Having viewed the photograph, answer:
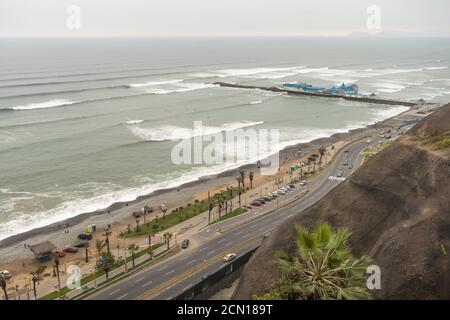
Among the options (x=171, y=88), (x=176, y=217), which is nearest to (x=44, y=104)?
(x=171, y=88)

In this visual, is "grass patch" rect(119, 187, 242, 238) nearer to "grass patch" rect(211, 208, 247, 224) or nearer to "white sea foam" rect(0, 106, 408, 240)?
"grass patch" rect(211, 208, 247, 224)

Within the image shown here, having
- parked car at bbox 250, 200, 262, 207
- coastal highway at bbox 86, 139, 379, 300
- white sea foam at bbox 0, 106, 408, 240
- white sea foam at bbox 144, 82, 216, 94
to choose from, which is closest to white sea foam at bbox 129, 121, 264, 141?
white sea foam at bbox 0, 106, 408, 240

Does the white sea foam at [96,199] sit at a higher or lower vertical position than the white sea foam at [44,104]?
lower

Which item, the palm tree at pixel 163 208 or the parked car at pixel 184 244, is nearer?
the parked car at pixel 184 244

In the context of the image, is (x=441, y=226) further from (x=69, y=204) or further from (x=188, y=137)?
(x=188, y=137)

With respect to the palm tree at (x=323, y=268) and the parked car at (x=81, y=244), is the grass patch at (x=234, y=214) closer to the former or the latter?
the parked car at (x=81, y=244)

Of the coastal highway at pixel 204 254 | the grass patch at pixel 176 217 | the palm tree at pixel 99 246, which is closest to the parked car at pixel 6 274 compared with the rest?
the palm tree at pixel 99 246
